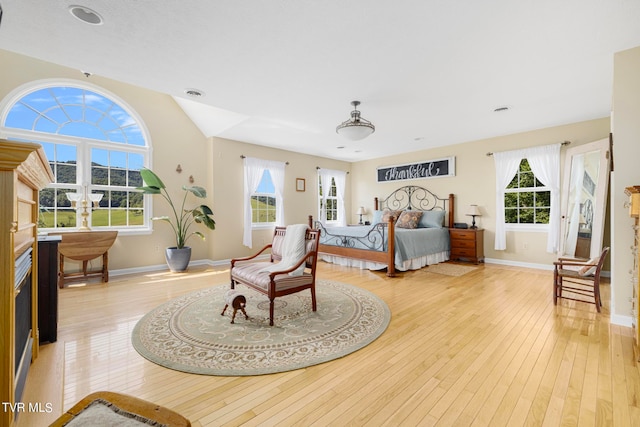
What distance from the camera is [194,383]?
1771mm

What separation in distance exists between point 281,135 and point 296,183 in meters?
1.69

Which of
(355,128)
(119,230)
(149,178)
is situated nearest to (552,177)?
(355,128)

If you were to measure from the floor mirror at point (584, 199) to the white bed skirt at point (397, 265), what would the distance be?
1901 mm

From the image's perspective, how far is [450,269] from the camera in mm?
4949

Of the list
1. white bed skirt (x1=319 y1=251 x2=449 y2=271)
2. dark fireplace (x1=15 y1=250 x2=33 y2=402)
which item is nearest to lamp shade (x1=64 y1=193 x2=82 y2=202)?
dark fireplace (x1=15 y1=250 x2=33 y2=402)

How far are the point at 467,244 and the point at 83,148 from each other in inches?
278

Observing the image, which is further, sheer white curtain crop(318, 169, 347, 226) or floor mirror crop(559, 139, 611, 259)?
sheer white curtain crop(318, 169, 347, 226)

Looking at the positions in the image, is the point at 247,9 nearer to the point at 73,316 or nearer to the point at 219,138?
the point at 73,316

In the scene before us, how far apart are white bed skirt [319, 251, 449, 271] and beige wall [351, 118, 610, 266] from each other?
1.05 m

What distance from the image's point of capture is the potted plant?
457 cm

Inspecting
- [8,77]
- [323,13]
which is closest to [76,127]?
[8,77]

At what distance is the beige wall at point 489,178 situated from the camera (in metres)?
4.65

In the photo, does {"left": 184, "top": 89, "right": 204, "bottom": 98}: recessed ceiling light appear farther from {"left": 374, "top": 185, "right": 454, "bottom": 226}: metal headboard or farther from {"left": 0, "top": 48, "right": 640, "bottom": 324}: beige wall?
{"left": 374, "top": 185, "right": 454, "bottom": 226}: metal headboard

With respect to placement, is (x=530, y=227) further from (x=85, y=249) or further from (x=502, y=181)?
(x=85, y=249)
